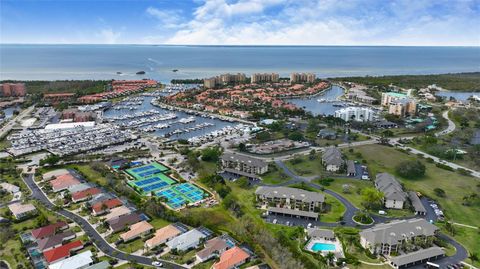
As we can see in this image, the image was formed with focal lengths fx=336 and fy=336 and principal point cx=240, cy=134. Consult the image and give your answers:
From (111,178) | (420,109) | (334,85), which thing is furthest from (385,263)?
(334,85)

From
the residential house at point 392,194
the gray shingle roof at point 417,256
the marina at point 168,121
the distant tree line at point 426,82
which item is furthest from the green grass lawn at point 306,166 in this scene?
the distant tree line at point 426,82

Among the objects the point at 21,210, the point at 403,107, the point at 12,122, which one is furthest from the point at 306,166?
the point at 12,122

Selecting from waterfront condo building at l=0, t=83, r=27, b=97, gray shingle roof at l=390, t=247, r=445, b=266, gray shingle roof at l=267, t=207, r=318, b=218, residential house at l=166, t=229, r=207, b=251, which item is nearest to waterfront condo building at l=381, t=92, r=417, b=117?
gray shingle roof at l=267, t=207, r=318, b=218

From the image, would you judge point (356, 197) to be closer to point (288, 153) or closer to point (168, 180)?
point (288, 153)

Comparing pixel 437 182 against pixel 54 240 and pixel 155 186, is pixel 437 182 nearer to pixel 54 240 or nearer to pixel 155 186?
pixel 155 186

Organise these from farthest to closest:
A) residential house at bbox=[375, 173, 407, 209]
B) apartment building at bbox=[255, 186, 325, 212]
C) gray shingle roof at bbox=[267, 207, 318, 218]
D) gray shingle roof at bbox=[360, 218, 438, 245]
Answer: residential house at bbox=[375, 173, 407, 209], apartment building at bbox=[255, 186, 325, 212], gray shingle roof at bbox=[267, 207, 318, 218], gray shingle roof at bbox=[360, 218, 438, 245]

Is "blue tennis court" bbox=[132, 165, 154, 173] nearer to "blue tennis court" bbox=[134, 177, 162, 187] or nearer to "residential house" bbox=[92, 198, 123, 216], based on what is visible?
"blue tennis court" bbox=[134, 177, 162, 187]
